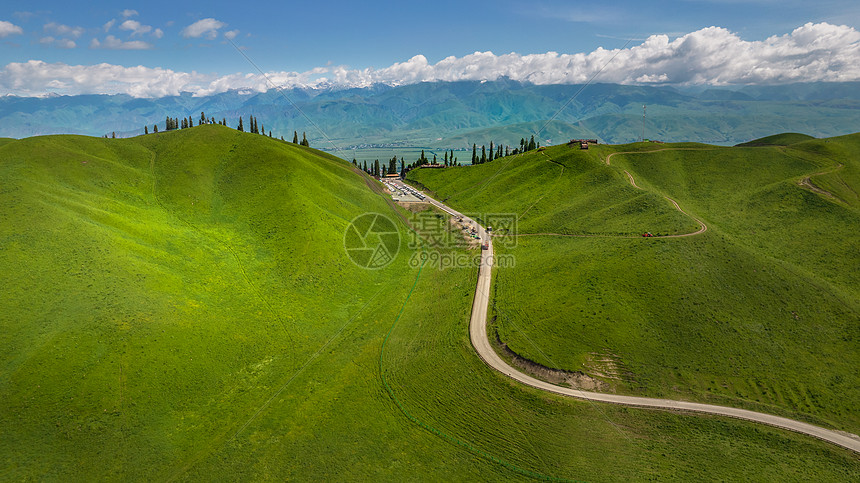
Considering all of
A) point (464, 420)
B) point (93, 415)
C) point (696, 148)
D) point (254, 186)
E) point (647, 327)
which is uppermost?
point (696, 148)

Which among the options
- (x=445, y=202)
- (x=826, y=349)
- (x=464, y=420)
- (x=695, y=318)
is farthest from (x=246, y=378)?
(x=445, y=202)

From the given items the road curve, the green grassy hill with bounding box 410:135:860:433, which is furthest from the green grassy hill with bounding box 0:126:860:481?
the green grassy hill with bounding box 410:135:860:433

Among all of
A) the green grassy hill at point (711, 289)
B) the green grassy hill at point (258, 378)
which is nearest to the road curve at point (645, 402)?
the green grassy hill at point (711, 289)

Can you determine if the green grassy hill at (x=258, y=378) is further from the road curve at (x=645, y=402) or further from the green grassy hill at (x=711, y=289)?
the green grassy hill at (x=711, y=289)

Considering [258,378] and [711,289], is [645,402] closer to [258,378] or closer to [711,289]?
[711,289]

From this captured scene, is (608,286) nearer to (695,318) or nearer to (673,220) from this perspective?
(695,318)

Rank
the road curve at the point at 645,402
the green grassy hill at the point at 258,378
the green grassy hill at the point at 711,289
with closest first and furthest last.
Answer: the green grassy hill at the point at 258,378
the road curve at the point at 645,402
the green grassy hill at the point at 711,289
